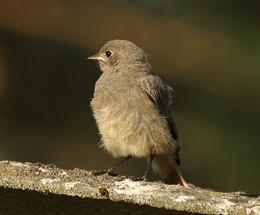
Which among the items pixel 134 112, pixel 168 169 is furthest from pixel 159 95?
pixel 168 169

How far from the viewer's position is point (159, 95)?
4.78 meters

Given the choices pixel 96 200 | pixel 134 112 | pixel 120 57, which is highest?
pixel 120 57

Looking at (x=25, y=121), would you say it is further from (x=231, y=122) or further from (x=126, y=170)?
(x=231, y=122)

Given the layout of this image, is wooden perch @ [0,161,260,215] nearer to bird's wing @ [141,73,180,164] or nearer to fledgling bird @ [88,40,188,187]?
fledgling bird @ [88,40,188,187]

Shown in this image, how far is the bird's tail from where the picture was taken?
16.1 ft

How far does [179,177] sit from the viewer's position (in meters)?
4.91

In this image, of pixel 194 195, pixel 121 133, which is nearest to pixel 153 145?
pixel 121 133

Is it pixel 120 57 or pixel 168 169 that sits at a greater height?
pixel 120 57

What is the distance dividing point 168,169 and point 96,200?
2397mm

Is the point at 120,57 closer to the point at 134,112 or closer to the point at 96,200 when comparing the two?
the point at 134,112

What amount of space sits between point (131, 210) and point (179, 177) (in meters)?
2.29

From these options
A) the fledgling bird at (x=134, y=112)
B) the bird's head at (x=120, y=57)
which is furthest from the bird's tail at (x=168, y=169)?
the bird's head at (x=120, y=57)

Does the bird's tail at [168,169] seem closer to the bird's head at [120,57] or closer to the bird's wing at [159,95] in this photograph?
the bird's wing at [159,95]

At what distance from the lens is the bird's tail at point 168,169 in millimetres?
4918
